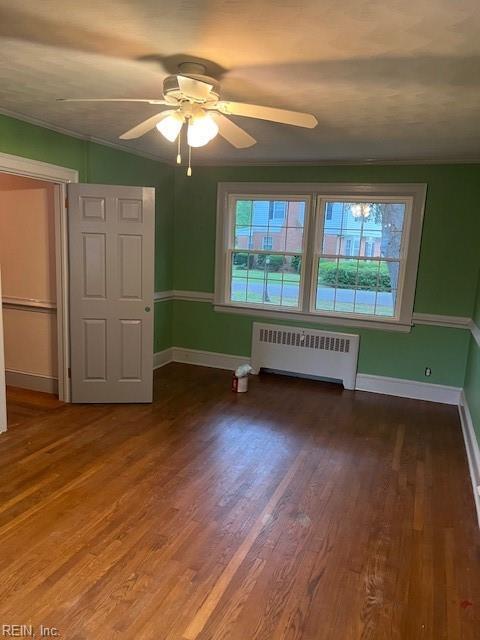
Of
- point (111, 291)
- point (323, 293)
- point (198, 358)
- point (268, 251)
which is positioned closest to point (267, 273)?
point (268, 251)

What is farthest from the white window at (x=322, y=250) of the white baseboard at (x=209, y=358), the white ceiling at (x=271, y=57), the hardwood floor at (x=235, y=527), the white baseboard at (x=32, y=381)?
the white baseboard at (x=32, y=381)

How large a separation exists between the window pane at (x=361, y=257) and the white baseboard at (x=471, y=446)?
121 cm

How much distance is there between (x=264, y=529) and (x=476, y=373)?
2347mm

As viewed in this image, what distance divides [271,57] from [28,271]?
3.19m

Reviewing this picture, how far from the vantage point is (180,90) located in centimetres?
215

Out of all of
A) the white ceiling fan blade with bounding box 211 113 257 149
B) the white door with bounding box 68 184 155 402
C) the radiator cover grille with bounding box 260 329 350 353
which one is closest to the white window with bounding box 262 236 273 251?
the radiator cover grille with bounding box 260 329 350 353

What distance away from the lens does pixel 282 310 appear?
5.17 metres

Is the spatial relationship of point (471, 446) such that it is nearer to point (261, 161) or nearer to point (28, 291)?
point (261, 161)

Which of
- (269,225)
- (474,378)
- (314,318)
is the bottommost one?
(474,378)

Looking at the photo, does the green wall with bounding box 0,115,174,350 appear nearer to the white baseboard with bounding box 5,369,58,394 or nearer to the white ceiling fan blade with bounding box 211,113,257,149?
the white baseboard with bounding box 5,369,58,394

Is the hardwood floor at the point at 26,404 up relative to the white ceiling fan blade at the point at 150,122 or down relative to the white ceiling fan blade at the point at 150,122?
down

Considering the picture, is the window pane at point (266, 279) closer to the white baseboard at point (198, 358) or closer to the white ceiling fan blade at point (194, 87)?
the white baseboard at point (198, 358)

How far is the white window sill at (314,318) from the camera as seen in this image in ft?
15.6

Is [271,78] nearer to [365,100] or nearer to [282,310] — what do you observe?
[365,100]
